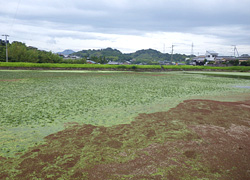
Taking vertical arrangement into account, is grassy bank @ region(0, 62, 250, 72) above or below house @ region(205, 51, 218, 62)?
below

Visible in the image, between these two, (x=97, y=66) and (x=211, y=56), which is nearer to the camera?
(x=97, y=66)

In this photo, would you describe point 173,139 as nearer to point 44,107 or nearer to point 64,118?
point 64,118

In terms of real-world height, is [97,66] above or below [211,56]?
below

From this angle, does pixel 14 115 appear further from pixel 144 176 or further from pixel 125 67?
pixel 125 67

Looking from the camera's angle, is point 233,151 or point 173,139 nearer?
point 233,151

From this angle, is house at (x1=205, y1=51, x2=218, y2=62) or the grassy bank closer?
the grassy bank

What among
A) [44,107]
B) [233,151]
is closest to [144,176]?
[233,151]

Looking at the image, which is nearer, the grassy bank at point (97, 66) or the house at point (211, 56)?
the grassy bank at point (97, 66)

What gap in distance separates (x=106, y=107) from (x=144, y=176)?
5982mm

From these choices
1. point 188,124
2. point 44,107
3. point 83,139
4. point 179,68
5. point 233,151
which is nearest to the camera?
point 233,151

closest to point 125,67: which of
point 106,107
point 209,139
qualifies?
point 106,107

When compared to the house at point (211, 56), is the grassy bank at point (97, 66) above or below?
below

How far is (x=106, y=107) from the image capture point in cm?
961

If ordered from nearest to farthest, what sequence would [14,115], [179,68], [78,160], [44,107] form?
[78,160] → [14,115] → [44,107] → [179,68]
